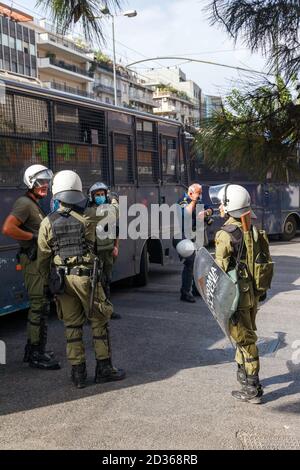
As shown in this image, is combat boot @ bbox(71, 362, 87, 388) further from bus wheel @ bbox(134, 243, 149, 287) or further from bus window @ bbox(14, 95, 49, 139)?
bus wheel @ bbox(134, 243, 149, 287)

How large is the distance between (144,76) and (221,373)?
94478mm

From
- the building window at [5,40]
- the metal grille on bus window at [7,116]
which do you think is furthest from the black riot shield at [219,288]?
the building window at [5,40]

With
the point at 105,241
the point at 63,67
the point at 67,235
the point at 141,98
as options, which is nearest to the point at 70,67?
the point at 63,67

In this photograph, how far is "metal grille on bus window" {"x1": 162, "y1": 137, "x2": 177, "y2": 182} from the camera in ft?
30.8

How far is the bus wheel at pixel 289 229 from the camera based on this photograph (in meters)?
16.4

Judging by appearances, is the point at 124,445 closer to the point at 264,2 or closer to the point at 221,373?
the point at 221,373

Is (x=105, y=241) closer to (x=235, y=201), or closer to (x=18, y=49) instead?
(x=235, y=201)

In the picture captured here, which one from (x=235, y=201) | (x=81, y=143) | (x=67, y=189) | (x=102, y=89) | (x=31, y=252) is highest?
(x=102, y=89)

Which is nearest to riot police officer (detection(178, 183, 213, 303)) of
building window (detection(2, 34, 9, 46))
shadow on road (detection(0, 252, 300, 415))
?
shadow on road (detection(0, 252, 300, 415))

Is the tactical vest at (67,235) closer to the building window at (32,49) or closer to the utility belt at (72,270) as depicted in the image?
the utility belt at (72,270)

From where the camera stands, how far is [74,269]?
4441 mm

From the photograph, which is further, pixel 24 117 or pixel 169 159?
pixel 169 159

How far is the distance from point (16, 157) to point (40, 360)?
7.82ft

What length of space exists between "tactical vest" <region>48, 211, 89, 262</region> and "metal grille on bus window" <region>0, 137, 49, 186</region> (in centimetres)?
185
